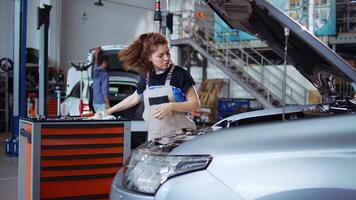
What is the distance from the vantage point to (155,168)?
1.68 meters

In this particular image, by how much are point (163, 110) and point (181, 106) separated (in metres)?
0.12

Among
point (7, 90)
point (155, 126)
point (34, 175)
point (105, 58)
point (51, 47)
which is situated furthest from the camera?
point (51, 47)

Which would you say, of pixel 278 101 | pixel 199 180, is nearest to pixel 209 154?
pixel 199 180

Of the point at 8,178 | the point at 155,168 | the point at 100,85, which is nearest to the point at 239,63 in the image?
the point at 100,85

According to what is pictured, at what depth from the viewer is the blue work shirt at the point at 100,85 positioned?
23.4 feet

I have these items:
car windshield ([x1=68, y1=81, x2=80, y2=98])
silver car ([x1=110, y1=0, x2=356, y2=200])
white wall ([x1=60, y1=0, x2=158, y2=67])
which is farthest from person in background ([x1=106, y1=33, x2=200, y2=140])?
white wall ([x1=60, y1=0, x2=158, y2=67])

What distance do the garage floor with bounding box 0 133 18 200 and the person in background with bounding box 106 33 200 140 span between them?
7.77 feet

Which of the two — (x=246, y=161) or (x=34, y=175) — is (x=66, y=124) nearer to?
(x=34, y=175)

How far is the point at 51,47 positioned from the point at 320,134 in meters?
14.3

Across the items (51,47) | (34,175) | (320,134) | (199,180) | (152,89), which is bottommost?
(34,175)

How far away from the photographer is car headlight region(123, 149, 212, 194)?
1.58 metres

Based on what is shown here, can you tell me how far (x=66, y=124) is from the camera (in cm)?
312

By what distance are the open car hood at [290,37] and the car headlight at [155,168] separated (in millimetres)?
962

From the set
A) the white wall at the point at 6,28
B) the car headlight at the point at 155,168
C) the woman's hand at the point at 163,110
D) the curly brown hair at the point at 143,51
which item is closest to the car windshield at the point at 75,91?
the curly brown hair at the point at 143,51
